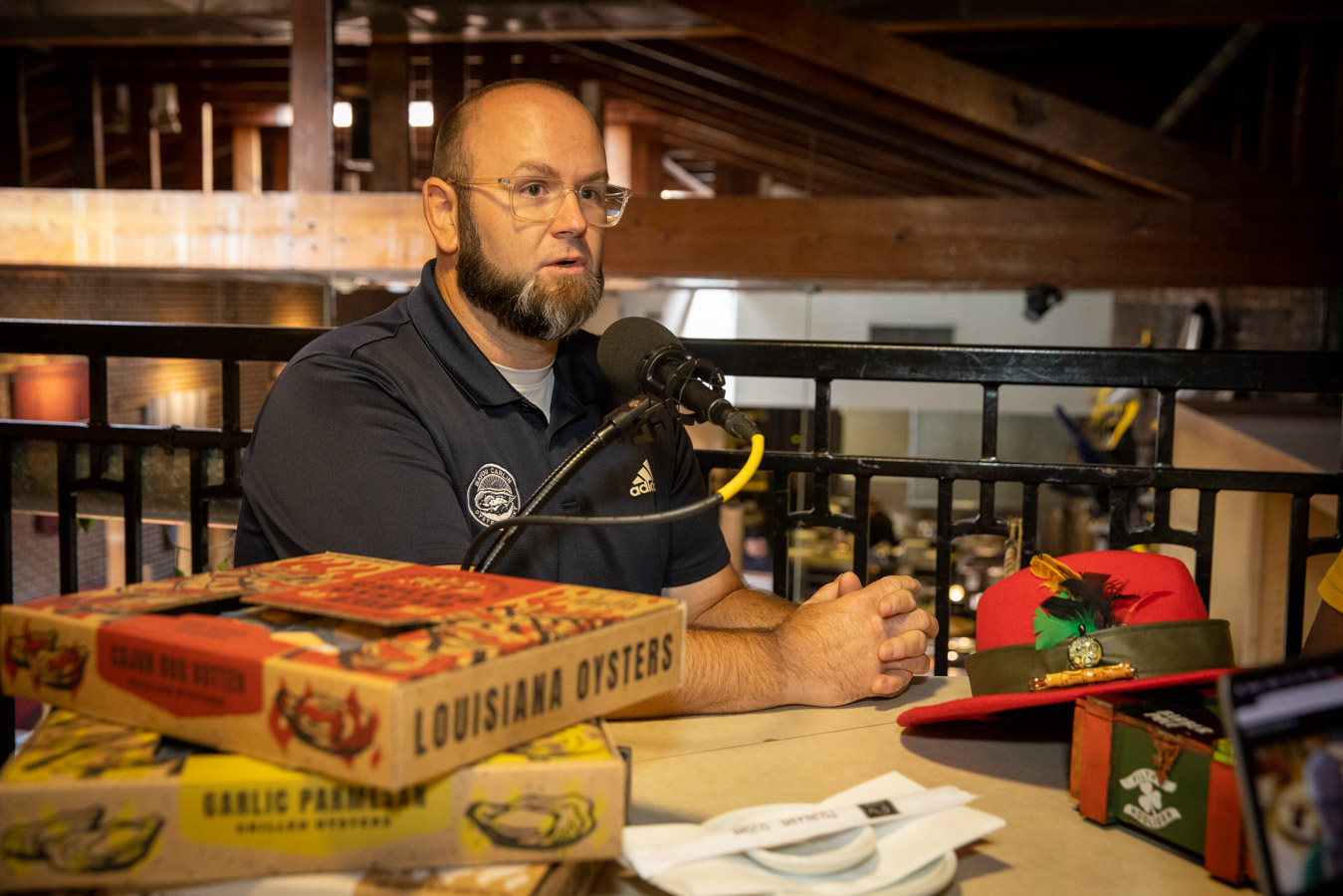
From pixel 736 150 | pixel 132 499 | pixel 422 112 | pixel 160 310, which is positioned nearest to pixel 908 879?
pixel 132 499

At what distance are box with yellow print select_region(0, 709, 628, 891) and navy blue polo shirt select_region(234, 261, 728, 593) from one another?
525 millimetres

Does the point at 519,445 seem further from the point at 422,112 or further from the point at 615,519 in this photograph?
the point at 422,112

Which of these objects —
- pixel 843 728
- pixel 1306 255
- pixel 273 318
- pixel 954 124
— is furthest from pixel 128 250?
pixel 1306 255

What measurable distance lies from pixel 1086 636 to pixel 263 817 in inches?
29.7

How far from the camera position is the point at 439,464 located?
131 cm

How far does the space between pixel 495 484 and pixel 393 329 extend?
292 millimetres

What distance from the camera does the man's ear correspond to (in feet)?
5.34

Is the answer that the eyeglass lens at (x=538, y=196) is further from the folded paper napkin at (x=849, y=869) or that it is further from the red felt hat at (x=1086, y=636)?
the folded paper napkin at (x=849, y=869)

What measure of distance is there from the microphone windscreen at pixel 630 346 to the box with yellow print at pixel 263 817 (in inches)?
23.8

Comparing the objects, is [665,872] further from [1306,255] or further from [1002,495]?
[1002,495]

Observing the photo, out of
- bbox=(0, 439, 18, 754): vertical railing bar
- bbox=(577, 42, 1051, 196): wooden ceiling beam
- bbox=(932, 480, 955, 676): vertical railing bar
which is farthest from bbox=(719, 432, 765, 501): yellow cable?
bbox=(577, 42, 1051, 196): wooden ceiling beam

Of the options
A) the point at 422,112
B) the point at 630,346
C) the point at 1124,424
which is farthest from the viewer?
the point at 1124,424

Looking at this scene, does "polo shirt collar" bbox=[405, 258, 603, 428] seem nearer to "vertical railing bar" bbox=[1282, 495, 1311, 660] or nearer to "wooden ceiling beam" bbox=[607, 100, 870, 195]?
"vertical railing bar" bbox=[1282, 495, 1311, 660]

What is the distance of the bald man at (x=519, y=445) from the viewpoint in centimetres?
122
